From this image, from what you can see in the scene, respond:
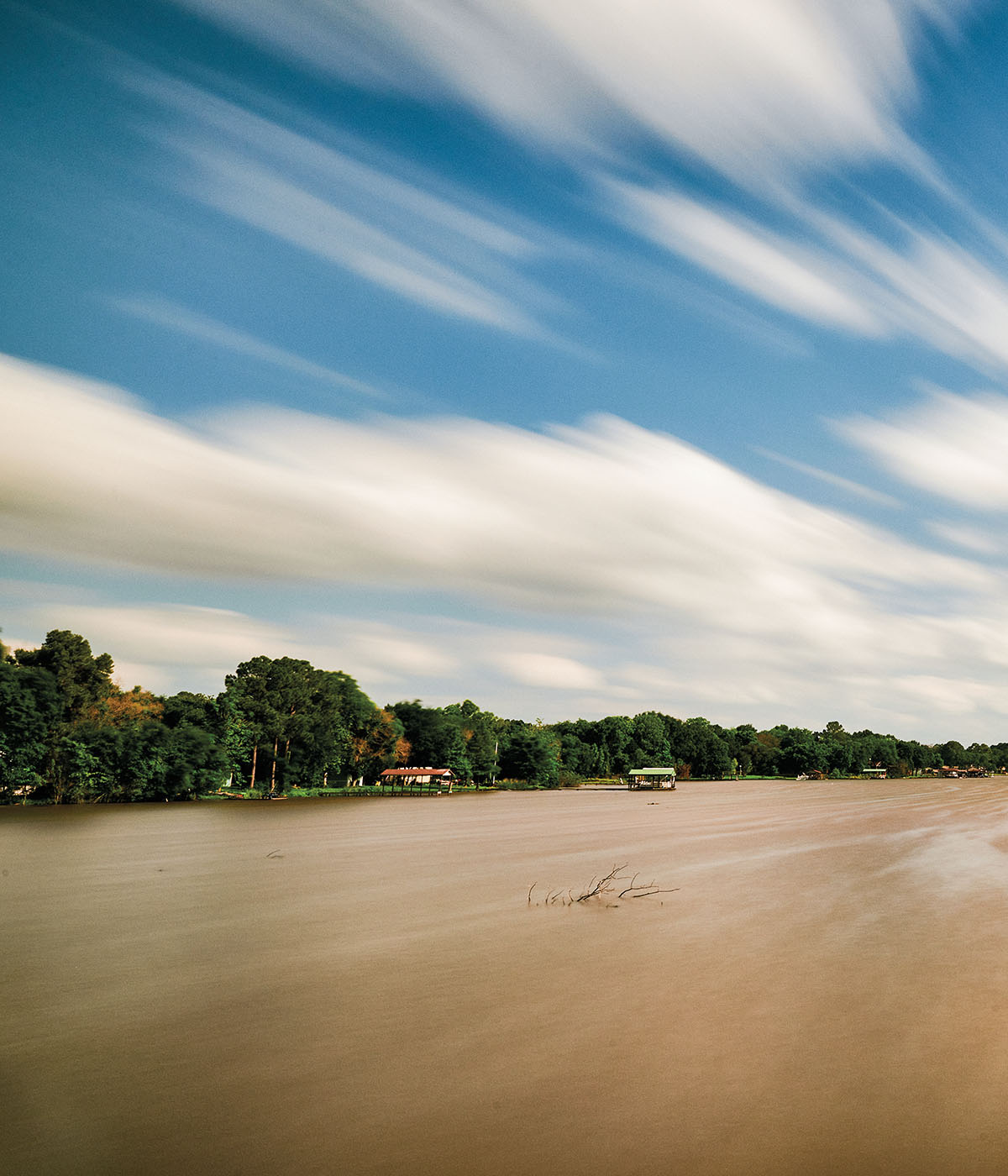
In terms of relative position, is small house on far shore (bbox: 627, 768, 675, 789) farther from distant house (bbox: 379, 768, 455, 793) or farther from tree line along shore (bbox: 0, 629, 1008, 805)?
distant house (bbox: 379, 768, 455, 793)

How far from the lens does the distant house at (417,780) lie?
120 m

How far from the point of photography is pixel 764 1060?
11.0 m

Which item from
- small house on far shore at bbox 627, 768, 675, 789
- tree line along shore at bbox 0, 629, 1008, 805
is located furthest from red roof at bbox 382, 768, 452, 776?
small house on far shore at bbox 627, 768, 675, 789

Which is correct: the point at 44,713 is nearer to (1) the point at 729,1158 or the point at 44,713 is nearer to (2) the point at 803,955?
(2) the point at 803,955

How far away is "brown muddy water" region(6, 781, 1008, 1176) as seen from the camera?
8602mm

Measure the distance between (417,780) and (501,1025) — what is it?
124 meters

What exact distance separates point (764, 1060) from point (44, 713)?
7294cm

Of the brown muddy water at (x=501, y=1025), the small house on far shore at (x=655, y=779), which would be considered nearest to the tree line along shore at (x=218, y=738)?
the small house on far shore at (x=655, y=779)

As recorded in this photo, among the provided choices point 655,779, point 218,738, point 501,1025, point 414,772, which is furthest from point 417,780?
point 501,1025

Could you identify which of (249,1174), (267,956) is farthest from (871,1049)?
(267,956)

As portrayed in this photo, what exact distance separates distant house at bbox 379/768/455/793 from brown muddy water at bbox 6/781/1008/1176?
305 feet

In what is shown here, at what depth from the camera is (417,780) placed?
133625mm

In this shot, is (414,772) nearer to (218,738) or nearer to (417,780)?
(417,780)

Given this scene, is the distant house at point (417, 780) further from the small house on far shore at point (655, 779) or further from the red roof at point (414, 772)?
the small house on far shore at point (655, 779)
